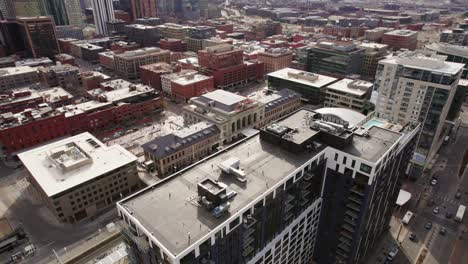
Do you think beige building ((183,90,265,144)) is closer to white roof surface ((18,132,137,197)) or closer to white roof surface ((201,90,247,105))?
white roof surface ((201,90,247,105))

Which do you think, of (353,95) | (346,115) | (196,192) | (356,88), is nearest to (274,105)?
(353,95)

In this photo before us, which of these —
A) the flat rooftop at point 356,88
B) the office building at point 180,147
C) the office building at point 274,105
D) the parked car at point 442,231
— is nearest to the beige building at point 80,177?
the office building at point 180,147

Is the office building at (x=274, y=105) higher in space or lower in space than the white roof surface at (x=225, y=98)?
lower

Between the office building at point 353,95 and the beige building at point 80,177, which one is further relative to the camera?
the office building at point 353,95

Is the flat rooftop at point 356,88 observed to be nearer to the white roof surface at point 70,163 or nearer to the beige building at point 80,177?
the beige building at point 80,177

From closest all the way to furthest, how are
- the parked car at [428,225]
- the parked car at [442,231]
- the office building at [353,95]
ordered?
the parked car at [442,231] → the parked car at [428,225] → the office building at [353,95]

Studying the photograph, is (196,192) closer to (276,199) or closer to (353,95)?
(276,199)

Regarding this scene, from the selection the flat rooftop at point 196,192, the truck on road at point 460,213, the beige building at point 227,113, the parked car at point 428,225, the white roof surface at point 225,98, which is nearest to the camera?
the flat rooftop at point 196,192
